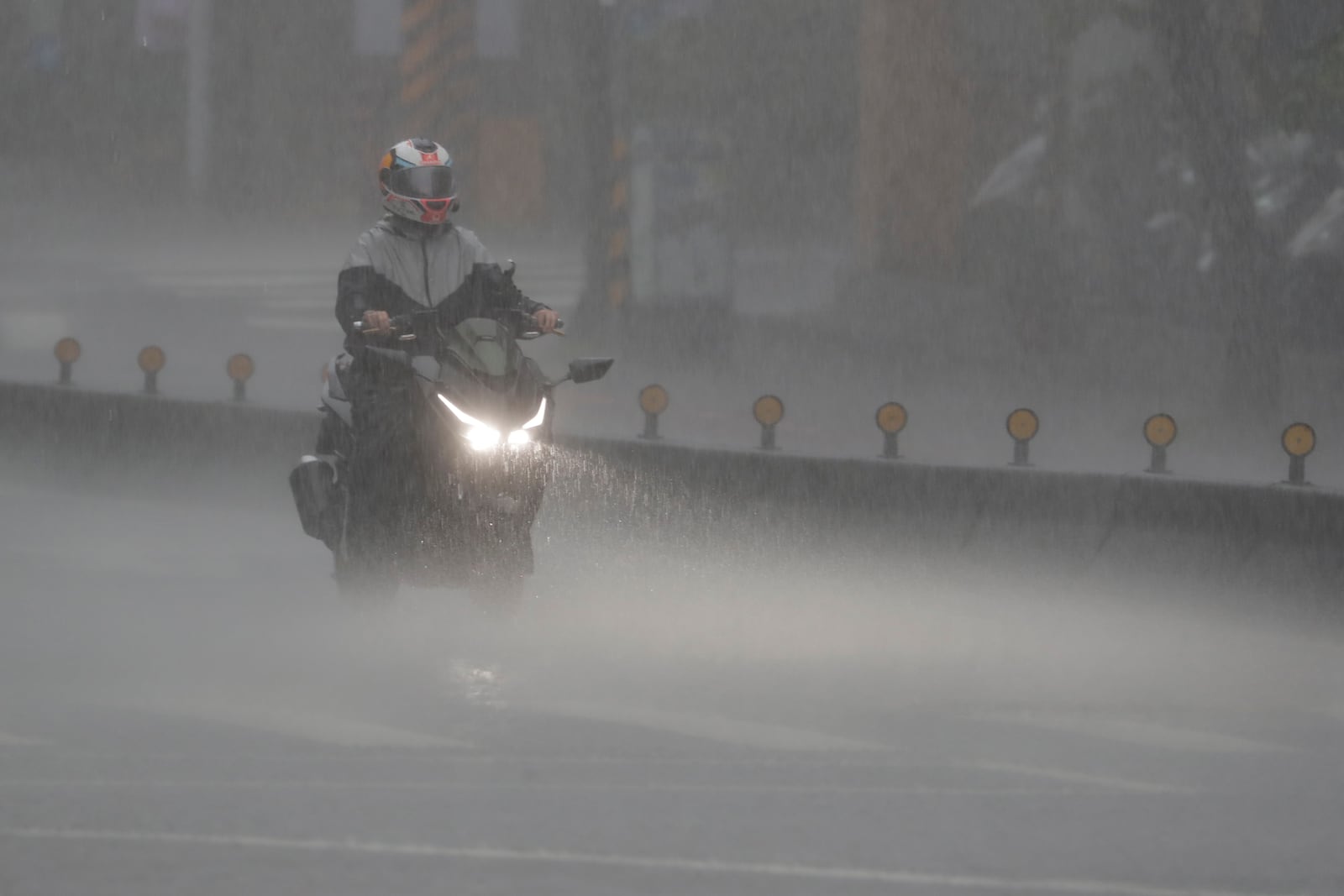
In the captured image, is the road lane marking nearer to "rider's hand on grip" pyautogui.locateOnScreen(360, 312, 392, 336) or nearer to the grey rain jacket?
the grey rain jacket

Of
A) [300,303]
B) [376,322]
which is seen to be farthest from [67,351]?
[300,303]

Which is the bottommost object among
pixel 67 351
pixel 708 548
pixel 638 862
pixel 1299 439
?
pixel 638 862

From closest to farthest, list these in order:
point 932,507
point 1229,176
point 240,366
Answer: point 932,507, point 240,366, point 1229,176

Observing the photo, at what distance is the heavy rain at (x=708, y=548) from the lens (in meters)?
7.07

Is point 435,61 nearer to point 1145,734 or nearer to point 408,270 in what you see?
point 408,270

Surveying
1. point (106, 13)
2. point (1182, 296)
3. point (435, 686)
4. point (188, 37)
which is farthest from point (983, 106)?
point (435, 686)

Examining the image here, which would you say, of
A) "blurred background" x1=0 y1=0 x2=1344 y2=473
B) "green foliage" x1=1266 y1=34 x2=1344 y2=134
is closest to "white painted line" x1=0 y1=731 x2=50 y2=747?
"blurred background" x1=0 y1=0 x2=1344 y2=473

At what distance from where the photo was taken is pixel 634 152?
901 inches

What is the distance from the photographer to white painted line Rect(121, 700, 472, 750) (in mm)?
8141

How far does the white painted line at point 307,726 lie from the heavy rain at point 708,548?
0.10 feet

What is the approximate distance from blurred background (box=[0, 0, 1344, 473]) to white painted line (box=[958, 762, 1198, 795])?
9327mm

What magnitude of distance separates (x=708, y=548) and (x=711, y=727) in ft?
14.9

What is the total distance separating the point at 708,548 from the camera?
13.0 meters

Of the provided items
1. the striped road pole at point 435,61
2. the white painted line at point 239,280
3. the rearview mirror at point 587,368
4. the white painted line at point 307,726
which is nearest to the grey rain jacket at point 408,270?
the rearview mirror at point 587,368
